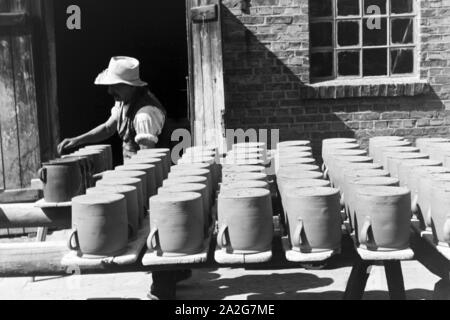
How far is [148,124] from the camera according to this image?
153 inches

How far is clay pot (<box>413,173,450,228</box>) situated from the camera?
2428 millimetres

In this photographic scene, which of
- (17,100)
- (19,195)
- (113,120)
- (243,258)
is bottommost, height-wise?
(19,195)

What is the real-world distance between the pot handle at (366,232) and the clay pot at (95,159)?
6.57ft

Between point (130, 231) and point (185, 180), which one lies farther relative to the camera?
point (185, 180)

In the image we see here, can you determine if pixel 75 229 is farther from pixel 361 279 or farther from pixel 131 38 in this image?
pixel 131 38

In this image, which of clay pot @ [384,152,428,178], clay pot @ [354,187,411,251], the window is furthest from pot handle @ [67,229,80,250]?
the window

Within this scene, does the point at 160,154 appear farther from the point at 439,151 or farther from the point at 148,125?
the point at 439,151

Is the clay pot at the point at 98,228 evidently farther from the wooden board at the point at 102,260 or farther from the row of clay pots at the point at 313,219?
the row of clay pots at the point at 313,219

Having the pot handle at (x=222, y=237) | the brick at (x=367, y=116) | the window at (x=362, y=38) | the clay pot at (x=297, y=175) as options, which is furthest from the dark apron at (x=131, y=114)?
the brick at (x=367, y=116)

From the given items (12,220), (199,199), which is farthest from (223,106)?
(199,199)

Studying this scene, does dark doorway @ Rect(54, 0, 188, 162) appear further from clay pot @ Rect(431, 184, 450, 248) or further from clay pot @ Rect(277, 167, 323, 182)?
clay pot @ Rect(431, 184, 450, 248)

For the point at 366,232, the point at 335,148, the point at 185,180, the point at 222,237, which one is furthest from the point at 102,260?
the point at 335,148

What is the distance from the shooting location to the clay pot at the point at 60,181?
3.21 metres

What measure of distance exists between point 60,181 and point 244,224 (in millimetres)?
1338
